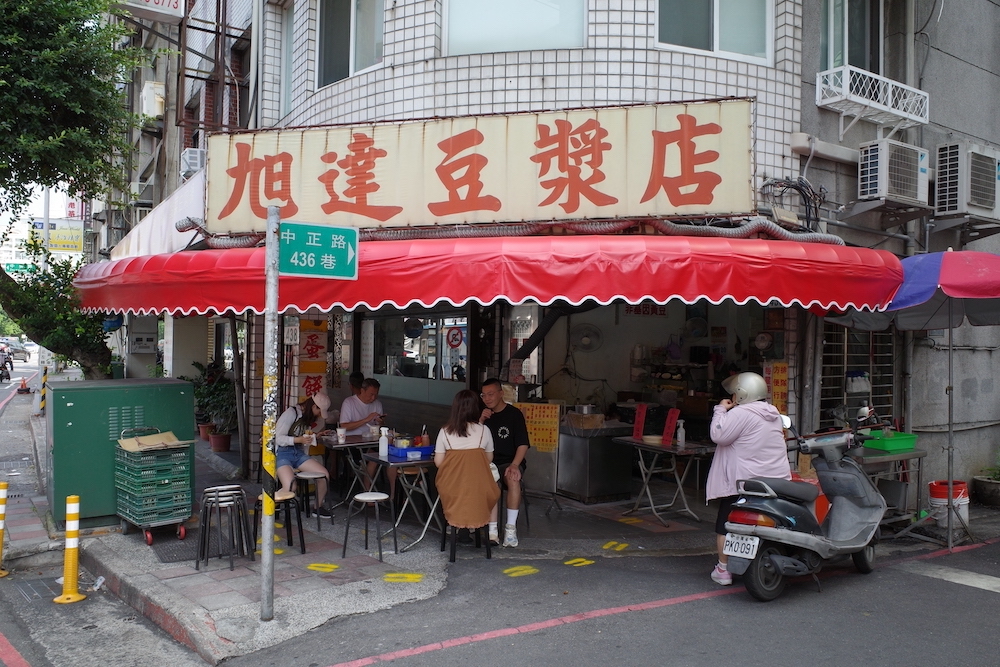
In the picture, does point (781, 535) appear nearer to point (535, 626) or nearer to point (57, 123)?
point (535, 626)

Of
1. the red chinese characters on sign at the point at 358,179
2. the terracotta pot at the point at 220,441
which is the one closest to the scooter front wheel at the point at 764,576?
the red chinese characters on sign at the point at 358,179

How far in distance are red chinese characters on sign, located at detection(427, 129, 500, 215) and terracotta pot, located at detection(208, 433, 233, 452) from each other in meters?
6.99

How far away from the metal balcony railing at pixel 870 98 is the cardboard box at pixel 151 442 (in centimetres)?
780

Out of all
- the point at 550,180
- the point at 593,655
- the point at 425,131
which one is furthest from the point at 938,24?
the point at 593,655

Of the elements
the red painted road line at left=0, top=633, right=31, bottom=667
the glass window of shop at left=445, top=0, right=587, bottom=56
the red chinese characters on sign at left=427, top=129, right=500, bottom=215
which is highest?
the glass window of shop at left=445, top=0, right=587, bottom=56

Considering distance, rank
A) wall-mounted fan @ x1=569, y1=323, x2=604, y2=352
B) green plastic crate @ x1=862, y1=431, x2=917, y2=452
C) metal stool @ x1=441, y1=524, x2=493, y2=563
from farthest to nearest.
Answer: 1. wall-mounted fan @ x1=569, y1=323, x2=604, y2=352
2. green plastic crate @ x1=862, y1=431, x2=917, y2=452
3. metal stool @ x1=441, y1=524, x2=493, y2=563

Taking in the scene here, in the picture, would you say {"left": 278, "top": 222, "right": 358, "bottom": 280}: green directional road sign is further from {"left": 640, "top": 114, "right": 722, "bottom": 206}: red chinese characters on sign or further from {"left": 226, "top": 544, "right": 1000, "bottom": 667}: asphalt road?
{"left": 640, "top": 114, "right": 722, "bottom": 206}: red chinese characters on sign

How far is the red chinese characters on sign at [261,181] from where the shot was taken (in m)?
8.02

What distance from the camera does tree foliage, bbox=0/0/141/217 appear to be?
920cm

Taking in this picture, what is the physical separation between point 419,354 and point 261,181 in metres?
4.16

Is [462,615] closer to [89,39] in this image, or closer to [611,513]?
[611,513]

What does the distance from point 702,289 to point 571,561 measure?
110 inches

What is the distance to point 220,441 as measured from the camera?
1270 centimetres

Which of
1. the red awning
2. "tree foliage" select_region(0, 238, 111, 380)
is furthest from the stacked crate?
"tree foliage" select_region(0, 238, 111, 380)
